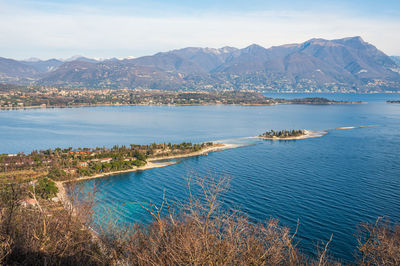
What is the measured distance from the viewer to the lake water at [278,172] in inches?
523

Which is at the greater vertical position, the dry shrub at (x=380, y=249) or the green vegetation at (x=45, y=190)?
the dry shrub at (x=380, y=249)

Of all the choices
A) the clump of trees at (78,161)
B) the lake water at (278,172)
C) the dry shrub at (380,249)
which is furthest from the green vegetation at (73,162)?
the dry shrub at (380,249)

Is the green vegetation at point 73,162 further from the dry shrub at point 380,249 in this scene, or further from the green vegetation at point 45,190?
the dry shrub at point 380,249

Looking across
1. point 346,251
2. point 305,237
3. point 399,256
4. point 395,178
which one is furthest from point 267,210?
point 395,178

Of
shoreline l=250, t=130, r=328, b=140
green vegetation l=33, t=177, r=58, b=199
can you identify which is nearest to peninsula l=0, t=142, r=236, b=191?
green vegetation l=33, t=177, r=58, b=199

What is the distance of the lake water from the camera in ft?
43.6

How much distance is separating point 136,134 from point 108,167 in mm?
14716

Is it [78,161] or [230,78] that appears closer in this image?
[78,161]

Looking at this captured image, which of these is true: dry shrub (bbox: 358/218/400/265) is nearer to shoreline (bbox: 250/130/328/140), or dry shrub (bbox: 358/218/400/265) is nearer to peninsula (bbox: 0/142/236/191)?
peninsula (bbox: 0/142/236/191)

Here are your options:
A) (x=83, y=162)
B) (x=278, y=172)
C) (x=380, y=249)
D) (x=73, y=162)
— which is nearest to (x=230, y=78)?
(x=278, y=172)

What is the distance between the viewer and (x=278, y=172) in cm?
2058

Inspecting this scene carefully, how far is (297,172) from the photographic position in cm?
2056

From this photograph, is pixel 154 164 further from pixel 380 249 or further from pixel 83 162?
pixel 380 249

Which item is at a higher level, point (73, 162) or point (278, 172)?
point (73, 162)
